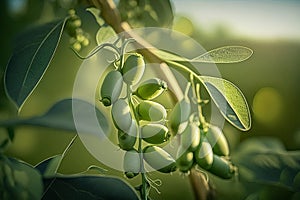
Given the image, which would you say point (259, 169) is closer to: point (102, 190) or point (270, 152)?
point (270, 152)

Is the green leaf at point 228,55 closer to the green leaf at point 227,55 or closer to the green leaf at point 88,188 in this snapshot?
the green leaf at point 227,55

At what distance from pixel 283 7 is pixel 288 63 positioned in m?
0.10

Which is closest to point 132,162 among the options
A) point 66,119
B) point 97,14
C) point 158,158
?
point 158,158

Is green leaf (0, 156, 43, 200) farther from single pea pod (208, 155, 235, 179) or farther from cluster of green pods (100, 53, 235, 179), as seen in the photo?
single pea pod (208, 155, 235, 179)

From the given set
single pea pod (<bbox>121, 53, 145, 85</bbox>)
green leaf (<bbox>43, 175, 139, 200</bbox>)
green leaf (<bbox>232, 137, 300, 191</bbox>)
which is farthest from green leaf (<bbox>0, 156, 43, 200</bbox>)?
green leaf (<bbox>232, 137, 300, 191</bbox>)

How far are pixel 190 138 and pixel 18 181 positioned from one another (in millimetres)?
218

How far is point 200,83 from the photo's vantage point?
2.54 ft

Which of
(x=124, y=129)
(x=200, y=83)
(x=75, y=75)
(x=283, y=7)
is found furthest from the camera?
(x=283, y=7)

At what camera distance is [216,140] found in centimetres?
77

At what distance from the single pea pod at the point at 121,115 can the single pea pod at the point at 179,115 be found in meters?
0.09

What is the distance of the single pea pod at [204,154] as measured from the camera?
0.73m

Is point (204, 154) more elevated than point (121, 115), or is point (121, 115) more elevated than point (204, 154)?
point (121, 115)

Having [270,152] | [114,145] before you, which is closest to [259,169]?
[270,152]

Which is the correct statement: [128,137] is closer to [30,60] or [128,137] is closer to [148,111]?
[148,111]
